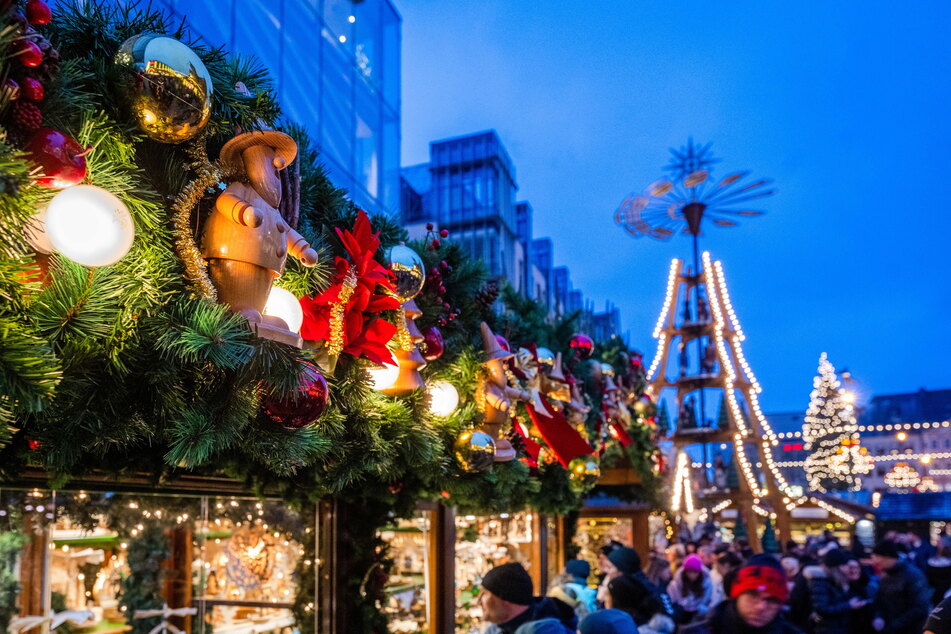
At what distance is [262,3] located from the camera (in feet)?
43.2

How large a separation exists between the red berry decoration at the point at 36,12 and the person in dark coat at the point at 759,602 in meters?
3.48

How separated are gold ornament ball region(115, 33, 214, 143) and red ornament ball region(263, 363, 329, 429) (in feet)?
2.31

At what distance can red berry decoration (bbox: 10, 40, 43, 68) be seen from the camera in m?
1.39

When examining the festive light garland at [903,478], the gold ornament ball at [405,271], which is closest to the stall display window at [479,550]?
the gold ornament ball at [405,271]

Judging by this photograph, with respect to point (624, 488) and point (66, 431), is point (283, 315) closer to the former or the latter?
point (66, 431)

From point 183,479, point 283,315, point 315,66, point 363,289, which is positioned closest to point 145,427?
point 283,315

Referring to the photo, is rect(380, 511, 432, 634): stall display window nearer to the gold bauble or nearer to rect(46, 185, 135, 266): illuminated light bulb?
the gold bauble

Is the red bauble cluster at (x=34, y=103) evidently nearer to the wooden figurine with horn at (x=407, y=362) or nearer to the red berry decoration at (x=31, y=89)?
the red berry decoration at (x=31, y=89)

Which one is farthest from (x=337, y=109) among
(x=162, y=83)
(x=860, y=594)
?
(x=162, y=83)

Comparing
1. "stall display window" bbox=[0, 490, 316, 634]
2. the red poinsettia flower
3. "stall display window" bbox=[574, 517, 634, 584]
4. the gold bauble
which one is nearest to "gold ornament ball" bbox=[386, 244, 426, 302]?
the red poinsettia flower

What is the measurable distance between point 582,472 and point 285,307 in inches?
180

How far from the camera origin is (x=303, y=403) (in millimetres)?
2025

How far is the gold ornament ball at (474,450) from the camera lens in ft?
11.7

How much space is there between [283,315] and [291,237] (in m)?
0.26
